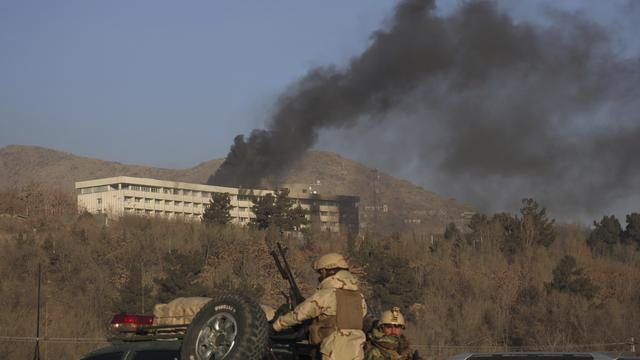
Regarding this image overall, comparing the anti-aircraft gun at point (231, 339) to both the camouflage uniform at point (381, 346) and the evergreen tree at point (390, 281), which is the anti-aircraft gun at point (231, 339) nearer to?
the camouflage uniform at point (381, 346)

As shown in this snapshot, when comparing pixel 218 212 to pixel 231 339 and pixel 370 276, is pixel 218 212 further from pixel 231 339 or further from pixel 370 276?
pixel 231 339

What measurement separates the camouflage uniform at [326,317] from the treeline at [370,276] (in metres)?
31.1

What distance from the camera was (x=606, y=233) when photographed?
311 feet

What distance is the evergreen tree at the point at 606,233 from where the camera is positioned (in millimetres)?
93012

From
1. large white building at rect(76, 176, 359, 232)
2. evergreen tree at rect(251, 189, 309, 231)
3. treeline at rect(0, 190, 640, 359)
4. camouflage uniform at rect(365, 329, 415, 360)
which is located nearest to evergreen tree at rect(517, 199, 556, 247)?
treeline at rect(0, 190, 640, 359)

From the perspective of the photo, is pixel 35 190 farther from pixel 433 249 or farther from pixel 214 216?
pixel 433 249

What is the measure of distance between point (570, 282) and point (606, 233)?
127ft

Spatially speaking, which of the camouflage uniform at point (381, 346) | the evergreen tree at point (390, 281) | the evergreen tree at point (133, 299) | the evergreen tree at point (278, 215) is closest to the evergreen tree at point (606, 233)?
the evergreen tree at point (278, 215)

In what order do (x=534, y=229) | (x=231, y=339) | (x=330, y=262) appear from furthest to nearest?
1. (x=534, y=229)
2. (x=330, y=262)
3. (x=231, y=339)

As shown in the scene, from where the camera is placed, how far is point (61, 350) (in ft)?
132

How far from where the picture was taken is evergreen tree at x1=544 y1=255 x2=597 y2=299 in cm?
5653

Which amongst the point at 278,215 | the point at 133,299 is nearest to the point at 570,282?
the point at 133,299

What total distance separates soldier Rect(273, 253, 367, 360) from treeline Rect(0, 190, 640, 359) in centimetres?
3108

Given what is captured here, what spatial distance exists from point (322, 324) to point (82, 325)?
144 ft
